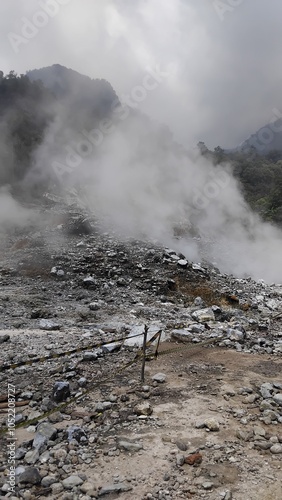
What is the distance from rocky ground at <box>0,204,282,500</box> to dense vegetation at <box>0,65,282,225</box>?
12153mm

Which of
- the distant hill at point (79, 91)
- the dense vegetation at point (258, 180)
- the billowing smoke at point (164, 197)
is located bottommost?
the billowing smoke at point (164, 197)

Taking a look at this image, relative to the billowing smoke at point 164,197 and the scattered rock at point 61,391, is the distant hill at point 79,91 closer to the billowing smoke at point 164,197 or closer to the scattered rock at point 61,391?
the billowing smoke at point 164,197

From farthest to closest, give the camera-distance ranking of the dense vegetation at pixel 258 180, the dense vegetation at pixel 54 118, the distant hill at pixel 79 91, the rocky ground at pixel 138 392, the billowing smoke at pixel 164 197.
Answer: the distant hill at pixel 79 91
the dense vegetation at pixel 258 180
the dense vegetation at pixel 54 118
the billowing smoke at pixel 164 197
the rocky ground at pixel 138 392

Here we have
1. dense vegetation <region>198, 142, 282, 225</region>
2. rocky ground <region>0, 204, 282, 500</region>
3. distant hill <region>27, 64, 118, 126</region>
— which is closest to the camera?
rocky ground <region>0, 204, 282, 500</region>

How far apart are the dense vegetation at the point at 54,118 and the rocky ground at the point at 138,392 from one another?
12.2 m

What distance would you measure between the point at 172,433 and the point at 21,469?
4.06 feet

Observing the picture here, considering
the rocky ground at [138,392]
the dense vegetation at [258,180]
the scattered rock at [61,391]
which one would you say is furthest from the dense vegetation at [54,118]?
the scattered rock at [61,391]

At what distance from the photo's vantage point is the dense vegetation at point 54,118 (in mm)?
18797

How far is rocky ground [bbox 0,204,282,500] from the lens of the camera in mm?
2441

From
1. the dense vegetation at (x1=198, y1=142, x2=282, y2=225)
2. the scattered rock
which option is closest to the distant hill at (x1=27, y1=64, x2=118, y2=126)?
the dense vegetation at (x1=198, y1=142, x2=282, y2=225)

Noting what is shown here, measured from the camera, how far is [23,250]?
1110 centimetres

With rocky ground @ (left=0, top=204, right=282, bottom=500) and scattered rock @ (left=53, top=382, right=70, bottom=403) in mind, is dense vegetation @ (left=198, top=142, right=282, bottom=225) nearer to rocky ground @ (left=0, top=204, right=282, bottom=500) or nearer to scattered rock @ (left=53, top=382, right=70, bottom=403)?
rocky ground @ (left=0, top=204, right=282, bottom=500)

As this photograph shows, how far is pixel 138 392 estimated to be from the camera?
3.67 meters

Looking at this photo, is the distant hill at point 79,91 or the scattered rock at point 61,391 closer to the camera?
the scattered rock at point 61,391
